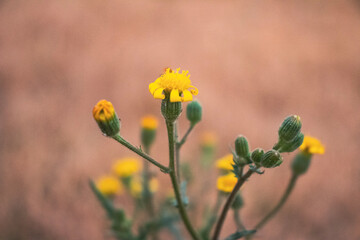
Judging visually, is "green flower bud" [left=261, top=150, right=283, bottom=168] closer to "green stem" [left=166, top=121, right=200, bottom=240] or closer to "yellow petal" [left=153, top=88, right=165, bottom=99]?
"green stem" [left=166, top=121, right=200, bottom=240]

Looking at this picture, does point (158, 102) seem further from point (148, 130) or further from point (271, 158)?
point (271, 158)

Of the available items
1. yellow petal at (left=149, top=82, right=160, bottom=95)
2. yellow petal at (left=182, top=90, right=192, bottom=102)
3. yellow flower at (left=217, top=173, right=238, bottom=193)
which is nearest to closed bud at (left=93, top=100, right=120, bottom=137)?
yellow petal at (left=149, top=82, right=160, bottom=95)

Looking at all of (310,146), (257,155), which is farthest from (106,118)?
(310,146)

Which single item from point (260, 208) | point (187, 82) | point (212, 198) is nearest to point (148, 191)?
point (187, 82)

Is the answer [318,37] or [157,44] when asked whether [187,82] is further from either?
[318,37]

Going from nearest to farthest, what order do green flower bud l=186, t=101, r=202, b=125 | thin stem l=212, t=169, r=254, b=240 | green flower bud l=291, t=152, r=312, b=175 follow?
thin stem l=212, t=169, r=254, b=240 → green flower bud l=186, t=101, r=202, b=125 → green flower bud l=291, t=152, r=312, b=175

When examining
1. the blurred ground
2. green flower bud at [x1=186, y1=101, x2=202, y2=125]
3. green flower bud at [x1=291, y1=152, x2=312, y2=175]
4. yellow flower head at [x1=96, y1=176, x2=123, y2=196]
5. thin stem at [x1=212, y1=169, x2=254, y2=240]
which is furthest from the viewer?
the blurred ground

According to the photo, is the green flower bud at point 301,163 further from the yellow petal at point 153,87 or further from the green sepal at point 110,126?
the green sepal at point 110,126

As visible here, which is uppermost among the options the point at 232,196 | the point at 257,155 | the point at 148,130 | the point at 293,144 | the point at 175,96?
the point at 148,130
